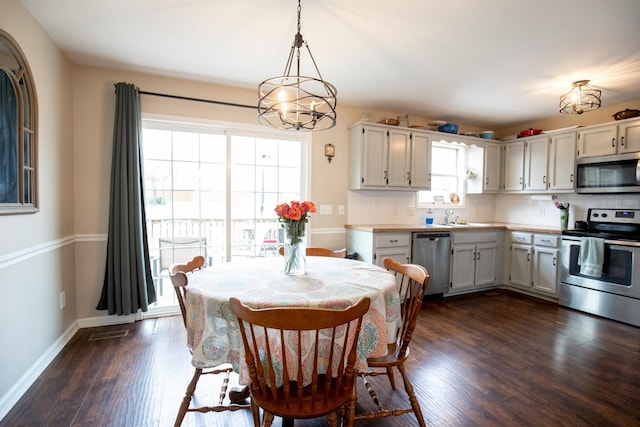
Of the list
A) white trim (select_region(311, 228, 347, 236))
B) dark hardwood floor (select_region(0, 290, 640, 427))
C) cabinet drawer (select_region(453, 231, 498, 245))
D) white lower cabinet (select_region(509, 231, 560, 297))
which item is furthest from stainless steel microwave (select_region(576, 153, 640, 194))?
white trim (select_region(311, 228, 347, 236))

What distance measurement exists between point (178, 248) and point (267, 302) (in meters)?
2.36

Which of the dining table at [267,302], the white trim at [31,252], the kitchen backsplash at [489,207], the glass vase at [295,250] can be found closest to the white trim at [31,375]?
the white trim at [31,252]

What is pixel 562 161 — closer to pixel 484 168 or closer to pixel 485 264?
pixel 484 168

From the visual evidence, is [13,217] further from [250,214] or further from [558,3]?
[558,3]

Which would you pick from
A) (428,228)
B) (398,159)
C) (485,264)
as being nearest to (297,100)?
(398,159)

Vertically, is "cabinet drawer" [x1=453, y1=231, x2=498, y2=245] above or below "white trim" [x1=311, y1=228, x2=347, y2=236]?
below

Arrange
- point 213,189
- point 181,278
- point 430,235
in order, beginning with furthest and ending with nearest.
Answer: point 430,235, point 213,189, point 181,278

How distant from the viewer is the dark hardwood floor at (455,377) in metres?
1.73

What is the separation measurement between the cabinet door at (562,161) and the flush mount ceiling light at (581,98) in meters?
0.67

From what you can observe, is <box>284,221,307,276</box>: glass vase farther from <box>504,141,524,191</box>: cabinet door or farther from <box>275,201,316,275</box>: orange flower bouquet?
<box>504,141,524,191</box>: cabinet door

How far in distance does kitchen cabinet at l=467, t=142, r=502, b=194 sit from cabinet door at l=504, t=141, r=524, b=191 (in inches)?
3.7

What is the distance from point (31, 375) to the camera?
200cm

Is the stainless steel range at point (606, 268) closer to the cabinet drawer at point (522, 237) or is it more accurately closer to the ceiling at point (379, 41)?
the cabinet drawer at point (522, 237)

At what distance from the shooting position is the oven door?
10.0 feet
